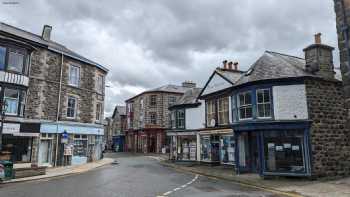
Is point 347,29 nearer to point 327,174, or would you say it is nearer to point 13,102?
point 327,174

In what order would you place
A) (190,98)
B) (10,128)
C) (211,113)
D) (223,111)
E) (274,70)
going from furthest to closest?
(190,98), (211,113), (223,111), (10,128), (274,70)

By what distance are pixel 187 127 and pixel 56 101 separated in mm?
12173

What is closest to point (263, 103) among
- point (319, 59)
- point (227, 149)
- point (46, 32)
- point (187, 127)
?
point (319, 59)

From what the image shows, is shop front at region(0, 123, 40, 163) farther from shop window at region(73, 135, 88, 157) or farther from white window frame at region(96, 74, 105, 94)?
white window frame at region(96, 74, 105, 94)

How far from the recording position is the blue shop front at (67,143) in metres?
22.3

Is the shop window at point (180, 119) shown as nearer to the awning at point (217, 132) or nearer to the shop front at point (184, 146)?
the shop front at point (184, 146)

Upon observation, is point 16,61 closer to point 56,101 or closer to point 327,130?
point 56,101

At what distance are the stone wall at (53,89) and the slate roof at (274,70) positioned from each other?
50.3 ft

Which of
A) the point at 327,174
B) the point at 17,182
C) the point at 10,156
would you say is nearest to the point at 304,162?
the point at 327,174

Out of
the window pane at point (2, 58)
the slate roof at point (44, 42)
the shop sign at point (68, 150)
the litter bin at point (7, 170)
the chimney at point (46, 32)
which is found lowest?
the litter bin at point (7, 170)

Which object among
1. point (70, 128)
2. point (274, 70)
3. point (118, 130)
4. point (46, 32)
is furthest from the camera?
point (118, 130)

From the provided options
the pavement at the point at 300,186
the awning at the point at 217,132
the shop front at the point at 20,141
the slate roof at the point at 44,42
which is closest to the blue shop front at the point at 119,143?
the slate roof at the point at 44,42

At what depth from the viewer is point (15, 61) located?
20.4 m

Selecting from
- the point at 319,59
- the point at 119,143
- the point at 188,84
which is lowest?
the point at 119,143
